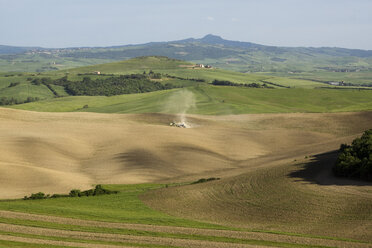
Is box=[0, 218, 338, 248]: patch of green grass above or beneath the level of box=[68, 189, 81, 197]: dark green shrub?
above

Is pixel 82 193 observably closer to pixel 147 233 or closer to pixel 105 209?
pixel 105 209

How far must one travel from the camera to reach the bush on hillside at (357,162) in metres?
52.5

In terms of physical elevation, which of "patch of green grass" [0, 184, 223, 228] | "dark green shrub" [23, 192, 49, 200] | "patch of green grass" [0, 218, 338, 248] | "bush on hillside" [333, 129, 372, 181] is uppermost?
"bush on hillside" [333, 129, 372, 181]

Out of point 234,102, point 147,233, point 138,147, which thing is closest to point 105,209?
point 147,233

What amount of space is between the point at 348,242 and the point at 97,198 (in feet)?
95.1

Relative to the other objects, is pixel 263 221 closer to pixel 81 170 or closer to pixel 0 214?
pixel 0 214

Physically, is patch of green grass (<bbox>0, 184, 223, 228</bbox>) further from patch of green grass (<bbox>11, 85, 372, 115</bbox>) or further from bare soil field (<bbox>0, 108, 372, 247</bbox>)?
patch of green grass (<bbox>11, 85, 372, 115</bbox>)

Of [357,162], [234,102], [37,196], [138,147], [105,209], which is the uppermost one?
[357,162]

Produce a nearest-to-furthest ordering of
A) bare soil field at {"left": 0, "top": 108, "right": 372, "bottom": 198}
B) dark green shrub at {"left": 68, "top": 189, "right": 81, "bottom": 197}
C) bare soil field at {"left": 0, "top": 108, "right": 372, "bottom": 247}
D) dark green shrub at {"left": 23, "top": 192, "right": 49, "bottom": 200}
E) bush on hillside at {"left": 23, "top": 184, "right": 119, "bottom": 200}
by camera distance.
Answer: bare soil field at {"left": 0, "top": 108, "right": 372, "bottom": 247}
dark green shrub at {"left": 23, "top": 192, "right": 49, "bottom": 200}
bush on hillside at {"left": 23, "top": 184, "right": 119, "bottom": 200}
dark green shrub at {"left": 68, "top": 189, "right": 81, "bottom": 197}
bare soil field at {"left": 0, "top": 108, "right": 372, "bottom": 198}

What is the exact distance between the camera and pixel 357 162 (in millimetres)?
53906

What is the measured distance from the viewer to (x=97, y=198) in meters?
55.4

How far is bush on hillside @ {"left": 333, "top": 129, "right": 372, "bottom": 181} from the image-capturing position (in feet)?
172

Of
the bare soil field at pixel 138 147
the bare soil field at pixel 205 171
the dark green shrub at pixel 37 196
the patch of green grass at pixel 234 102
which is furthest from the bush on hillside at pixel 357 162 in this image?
the patch of green grass at pixel 234 102

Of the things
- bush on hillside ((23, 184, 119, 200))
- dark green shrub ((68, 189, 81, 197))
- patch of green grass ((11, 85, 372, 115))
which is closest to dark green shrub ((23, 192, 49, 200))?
bush on hillside ((23, 184, 119, 200))
